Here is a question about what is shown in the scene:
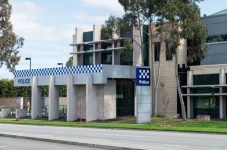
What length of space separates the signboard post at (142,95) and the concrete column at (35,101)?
18.6 meters

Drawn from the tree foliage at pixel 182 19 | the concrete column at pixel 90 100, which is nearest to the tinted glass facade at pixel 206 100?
the tree foliage at pixel 182 19

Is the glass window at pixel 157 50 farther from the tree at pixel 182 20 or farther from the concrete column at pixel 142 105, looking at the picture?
the concrete column at pixel 142 105

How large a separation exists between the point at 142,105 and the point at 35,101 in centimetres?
1901

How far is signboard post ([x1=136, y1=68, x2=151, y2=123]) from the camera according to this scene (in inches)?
1818

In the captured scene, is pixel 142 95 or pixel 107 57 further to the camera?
pixel 107 57

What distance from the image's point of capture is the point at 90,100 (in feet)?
175

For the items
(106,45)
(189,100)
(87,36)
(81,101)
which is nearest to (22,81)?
(87,36)

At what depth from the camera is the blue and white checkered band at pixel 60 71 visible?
53394mm

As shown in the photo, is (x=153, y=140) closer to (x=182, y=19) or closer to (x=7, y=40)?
(x=182, y=19)

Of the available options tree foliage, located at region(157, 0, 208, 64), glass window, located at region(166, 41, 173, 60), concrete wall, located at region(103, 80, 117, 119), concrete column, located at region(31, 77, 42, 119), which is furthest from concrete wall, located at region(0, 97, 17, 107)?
tree foliage, located at region(157, 0, 208, 64)

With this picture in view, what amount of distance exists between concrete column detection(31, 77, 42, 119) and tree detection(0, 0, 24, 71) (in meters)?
13.1

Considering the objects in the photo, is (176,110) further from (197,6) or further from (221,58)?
(197,6)

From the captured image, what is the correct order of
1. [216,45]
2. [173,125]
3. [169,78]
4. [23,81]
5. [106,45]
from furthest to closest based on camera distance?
[23,81]
[106,45]
[169,78]
[216,45]
[173,125]

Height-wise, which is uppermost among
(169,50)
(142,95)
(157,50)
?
(157,50)
